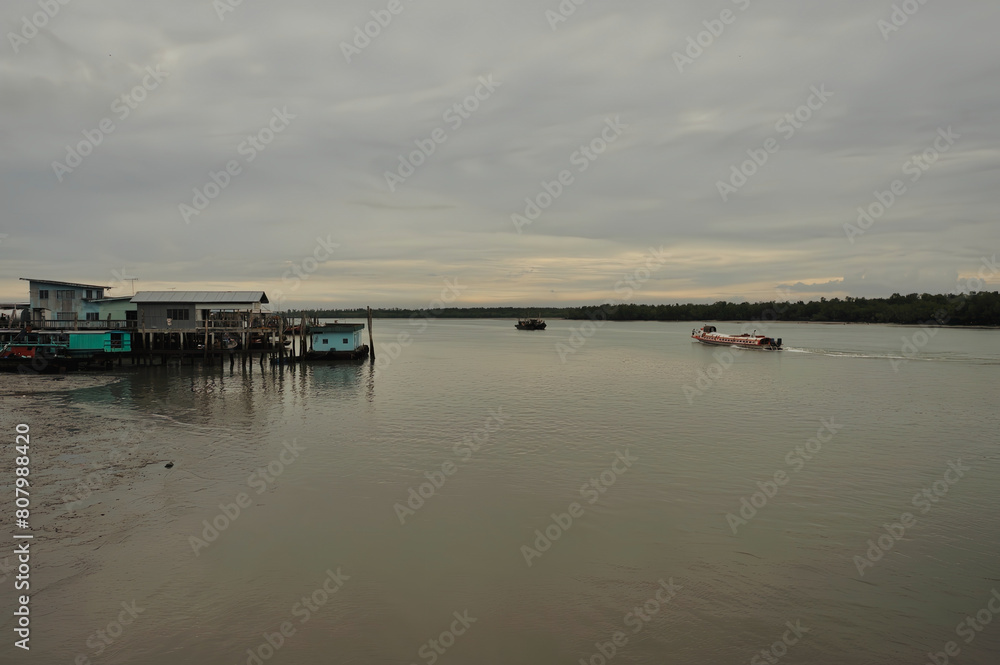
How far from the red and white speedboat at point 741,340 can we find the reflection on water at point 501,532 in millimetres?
45620

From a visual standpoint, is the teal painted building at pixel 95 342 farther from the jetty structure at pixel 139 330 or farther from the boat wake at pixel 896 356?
the boat wake at pixel 896 356

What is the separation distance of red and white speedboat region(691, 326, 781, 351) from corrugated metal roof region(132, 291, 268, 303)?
2402 inches

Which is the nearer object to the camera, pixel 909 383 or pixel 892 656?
pixel 892 656

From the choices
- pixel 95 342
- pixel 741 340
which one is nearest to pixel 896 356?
pixel 741 340

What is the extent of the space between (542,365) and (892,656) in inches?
1921

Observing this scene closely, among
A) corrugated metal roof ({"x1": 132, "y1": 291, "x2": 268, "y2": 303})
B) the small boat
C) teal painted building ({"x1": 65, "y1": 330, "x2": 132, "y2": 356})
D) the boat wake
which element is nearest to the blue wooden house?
corrugated metal roof ({"x1": 132, "y1": 291, "x2": 268, "y2": 303})

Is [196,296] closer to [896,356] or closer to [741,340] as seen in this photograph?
[741,340]

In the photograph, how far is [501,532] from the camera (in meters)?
13.3

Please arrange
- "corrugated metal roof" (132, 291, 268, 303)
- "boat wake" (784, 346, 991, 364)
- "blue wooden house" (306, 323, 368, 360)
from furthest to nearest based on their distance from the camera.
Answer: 1. "boat wake" (784, 346, 991, 364)
2. "blue wooden house" (306, 323, 368, 360)
3. "corrugated metal roof" (132, 291, 268, 303)

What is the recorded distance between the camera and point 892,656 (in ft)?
28.1

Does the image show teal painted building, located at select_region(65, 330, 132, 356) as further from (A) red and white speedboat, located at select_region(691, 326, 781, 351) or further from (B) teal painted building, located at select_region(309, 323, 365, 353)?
(A) red and white speedboat, located at select_region(691, 326, 781, 351)

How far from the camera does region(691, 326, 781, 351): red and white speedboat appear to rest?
74125 mm

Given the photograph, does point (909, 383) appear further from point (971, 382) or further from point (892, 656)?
point (892, 656)

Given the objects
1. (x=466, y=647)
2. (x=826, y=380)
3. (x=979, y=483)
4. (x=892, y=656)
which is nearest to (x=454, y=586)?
(x=466, y=647)
